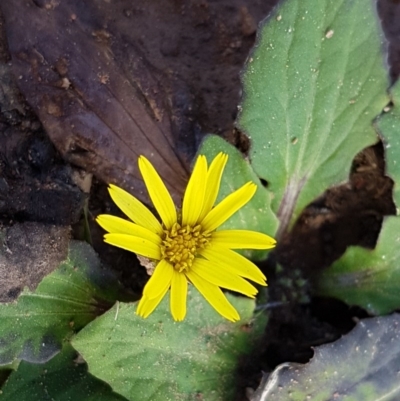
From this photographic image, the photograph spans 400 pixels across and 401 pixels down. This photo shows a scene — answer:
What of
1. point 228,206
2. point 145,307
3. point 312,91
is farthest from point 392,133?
point 145,307

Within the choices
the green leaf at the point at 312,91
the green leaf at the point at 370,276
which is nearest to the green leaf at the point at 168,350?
the green leaf at the point at 370,276

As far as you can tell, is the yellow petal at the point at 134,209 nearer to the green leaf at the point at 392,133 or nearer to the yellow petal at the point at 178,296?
the yellow petal at the point at 178,296

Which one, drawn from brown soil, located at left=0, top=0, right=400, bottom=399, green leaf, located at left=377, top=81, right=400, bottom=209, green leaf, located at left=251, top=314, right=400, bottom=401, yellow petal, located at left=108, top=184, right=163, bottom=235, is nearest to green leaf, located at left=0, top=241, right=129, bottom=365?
brown soil, located at left=0, top=0, right=400, bottom=399

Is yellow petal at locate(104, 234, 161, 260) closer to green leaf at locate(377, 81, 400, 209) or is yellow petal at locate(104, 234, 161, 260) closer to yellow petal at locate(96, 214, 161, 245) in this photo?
yellow petal at locate(96, 214, 161, 245)

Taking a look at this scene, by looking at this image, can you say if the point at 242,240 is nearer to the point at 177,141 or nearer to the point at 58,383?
the point at 177,141

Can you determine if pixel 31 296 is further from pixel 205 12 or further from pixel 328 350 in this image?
pixel 205 12

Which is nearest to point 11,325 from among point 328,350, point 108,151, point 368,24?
point 108,151
